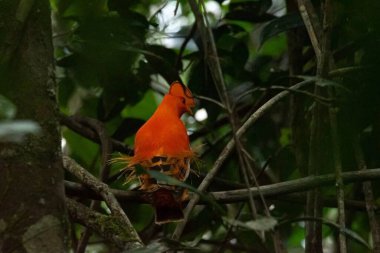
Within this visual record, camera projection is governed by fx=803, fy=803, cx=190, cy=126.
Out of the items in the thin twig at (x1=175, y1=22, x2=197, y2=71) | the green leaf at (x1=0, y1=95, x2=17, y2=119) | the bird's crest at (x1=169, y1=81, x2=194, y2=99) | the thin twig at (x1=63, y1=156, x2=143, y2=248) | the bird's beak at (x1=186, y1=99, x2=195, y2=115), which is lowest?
the bird's beak at (x1=186, y1=99, x2=195, y2=115)

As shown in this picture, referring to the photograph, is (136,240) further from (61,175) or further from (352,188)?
(352,188)

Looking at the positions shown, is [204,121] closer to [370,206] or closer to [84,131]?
[84,131]

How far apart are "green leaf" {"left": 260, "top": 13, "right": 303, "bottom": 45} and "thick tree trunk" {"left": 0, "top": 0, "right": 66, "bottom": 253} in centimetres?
148

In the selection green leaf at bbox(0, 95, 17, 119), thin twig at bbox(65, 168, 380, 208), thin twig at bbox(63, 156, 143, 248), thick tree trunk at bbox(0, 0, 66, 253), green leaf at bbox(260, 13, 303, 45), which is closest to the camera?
green leaf at bbox(0, 95, 17, 119)

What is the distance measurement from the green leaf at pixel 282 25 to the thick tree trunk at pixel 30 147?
148 cm

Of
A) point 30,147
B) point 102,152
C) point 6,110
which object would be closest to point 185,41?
point 102,152

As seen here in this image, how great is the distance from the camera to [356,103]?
3.00m

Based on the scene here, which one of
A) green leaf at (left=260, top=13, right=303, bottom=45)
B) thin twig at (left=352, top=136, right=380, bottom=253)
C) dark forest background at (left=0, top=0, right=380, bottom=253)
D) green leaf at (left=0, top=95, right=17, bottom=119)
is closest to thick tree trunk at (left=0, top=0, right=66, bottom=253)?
dark forest background at (left=0, top=0, right=380, bottom=253)

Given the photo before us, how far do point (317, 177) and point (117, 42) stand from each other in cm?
125

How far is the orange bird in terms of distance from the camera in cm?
321

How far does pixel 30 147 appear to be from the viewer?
2.02 m

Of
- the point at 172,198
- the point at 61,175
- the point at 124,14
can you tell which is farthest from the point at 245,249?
the point at 61,175

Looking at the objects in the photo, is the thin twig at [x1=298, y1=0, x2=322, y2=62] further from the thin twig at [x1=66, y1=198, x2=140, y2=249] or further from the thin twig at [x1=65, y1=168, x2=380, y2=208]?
the thin twig at [x1=66, y1=198, x2=140, y2=249]

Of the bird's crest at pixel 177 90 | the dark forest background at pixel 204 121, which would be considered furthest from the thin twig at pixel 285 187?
the bird's crest at pixel 177 90
